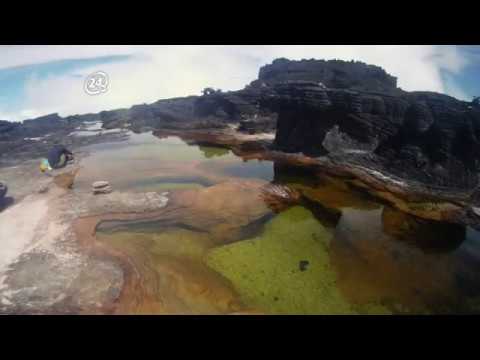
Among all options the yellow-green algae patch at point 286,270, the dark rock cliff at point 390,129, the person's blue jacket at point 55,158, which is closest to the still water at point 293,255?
the yellow-green algae patch at point 286,270

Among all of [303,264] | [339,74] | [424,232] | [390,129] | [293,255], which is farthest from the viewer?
[339,74]

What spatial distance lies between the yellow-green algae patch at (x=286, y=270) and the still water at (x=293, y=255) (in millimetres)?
36

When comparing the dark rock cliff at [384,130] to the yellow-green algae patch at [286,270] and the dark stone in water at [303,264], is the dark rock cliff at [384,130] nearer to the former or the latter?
the yellow-green algae patch at [286,270]

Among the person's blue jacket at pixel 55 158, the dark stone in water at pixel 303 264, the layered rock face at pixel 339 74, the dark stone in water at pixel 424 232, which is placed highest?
the layered rock face at pixel 339 74

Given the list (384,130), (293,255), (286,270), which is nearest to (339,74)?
(384,130)

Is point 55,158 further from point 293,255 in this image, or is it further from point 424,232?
point 424,232

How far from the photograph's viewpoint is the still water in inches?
330

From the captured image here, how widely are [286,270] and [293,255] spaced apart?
1.09 metres

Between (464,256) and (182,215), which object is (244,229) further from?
(464,256)

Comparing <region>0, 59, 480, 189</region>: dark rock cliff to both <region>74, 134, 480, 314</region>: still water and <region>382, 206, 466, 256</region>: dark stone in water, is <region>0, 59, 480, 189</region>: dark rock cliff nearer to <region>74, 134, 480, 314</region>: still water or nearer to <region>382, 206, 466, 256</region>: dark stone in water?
<region>382, 206, 466, 256</region>: dark stone in water

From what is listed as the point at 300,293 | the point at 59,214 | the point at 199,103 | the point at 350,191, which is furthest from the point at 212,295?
the point at 199,103

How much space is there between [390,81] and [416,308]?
176 feet

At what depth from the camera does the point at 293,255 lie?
10.8m

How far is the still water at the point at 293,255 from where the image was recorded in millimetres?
8391
